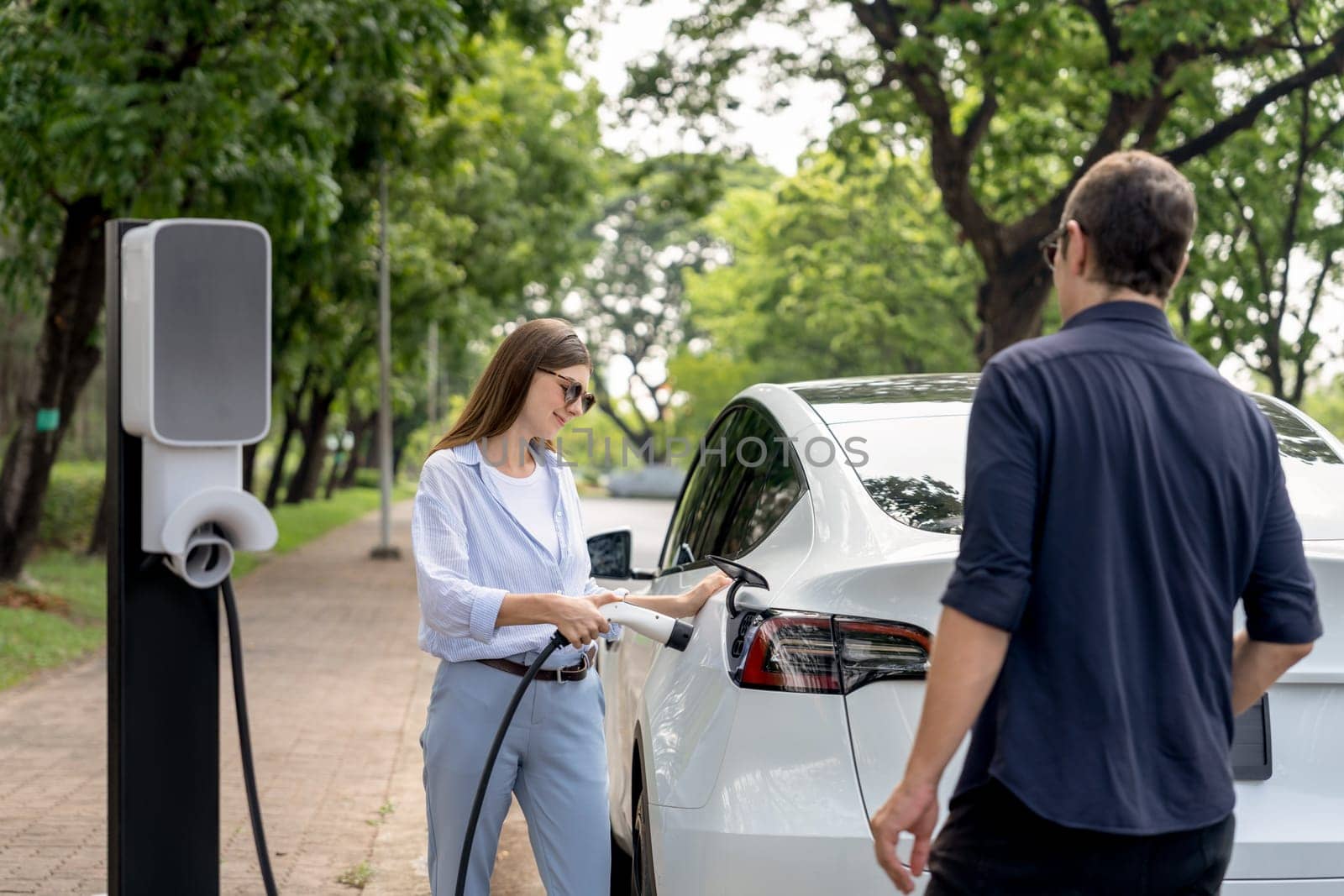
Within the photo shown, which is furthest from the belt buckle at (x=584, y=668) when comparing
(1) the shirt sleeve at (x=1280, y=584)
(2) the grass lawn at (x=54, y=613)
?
(2) the grass lawn at (x=54, y=613)

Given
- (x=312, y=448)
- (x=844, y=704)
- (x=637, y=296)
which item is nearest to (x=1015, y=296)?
(x=844, y=704)

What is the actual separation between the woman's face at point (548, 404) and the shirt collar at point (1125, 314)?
1.42m

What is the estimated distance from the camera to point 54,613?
43.0ft

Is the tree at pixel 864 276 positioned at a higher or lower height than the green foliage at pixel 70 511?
higher

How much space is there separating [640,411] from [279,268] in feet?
158

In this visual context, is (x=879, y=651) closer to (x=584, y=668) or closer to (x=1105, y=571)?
(x=584, y=668)

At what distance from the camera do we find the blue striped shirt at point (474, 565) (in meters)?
3.29

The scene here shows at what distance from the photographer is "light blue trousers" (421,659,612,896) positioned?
337cm

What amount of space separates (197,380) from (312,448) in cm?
3638

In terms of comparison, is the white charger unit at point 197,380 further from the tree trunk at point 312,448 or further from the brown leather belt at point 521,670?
the tree trunk at point 312,448

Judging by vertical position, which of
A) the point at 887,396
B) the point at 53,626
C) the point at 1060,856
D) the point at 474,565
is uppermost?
the point at 887,396

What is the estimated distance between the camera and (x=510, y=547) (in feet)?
11.2

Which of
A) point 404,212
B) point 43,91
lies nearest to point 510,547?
point 43,91

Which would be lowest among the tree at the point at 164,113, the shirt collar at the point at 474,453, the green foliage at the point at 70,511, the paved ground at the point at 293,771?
the green foliage at the point at 70,511
